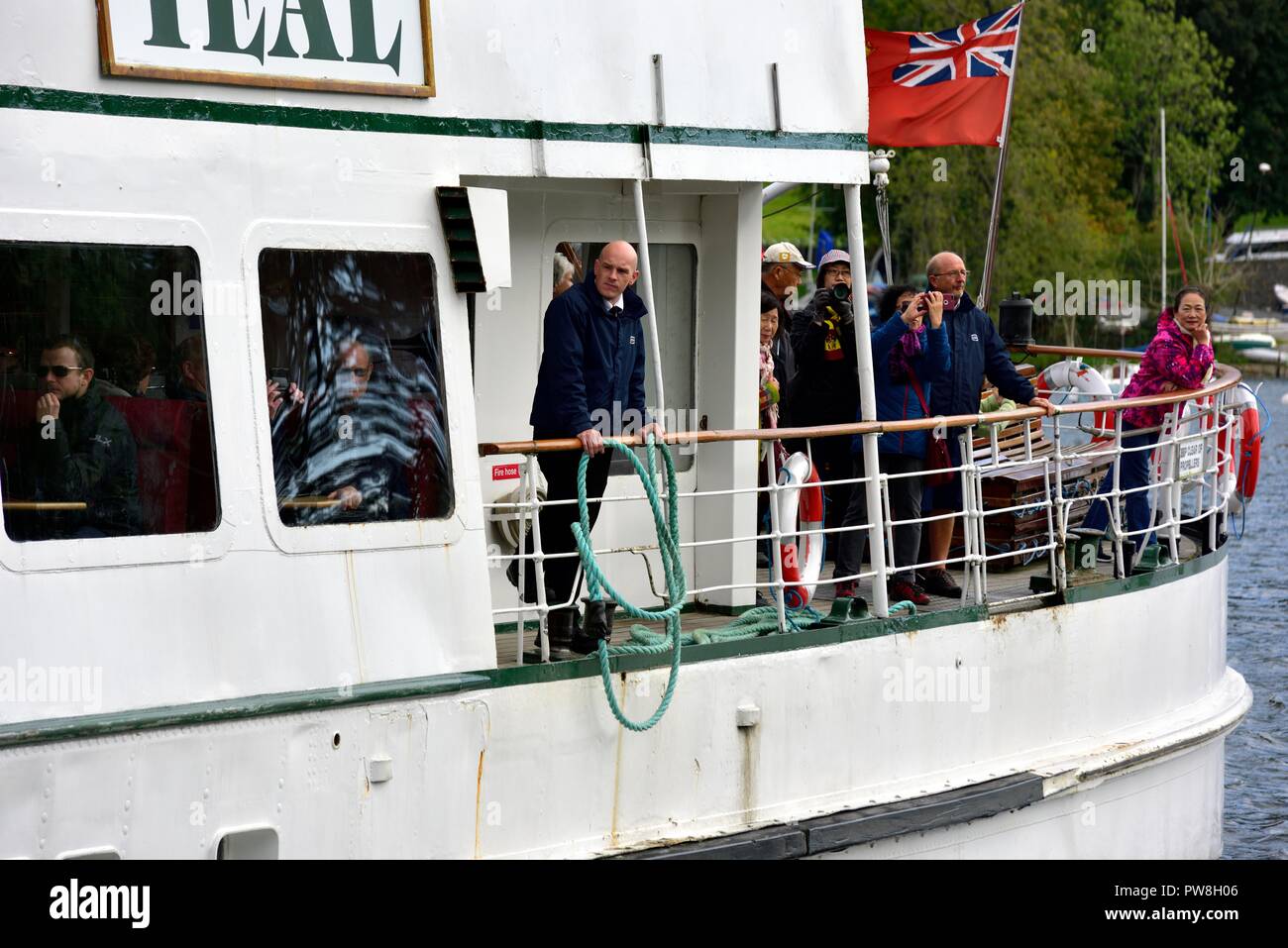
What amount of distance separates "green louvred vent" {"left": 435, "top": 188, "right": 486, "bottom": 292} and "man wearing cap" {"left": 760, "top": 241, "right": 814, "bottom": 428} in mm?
2874

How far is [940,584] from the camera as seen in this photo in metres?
8.59

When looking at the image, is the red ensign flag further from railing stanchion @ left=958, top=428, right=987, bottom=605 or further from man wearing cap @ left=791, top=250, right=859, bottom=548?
railing stanchion @ left=958, top=428, right=987, bottom=605

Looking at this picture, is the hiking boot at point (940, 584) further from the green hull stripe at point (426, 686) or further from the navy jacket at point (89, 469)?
the navy jacket at point (89, 469)

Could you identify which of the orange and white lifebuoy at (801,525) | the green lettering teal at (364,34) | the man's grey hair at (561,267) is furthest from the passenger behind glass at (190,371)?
the orange and white lifebuoy at (801,525)

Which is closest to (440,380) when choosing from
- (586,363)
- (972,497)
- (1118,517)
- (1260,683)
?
(586,363)

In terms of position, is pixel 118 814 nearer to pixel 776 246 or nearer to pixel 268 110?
pixel 268 110

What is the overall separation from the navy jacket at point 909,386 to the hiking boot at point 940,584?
627mm

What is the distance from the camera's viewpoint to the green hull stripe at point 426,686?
204 inches

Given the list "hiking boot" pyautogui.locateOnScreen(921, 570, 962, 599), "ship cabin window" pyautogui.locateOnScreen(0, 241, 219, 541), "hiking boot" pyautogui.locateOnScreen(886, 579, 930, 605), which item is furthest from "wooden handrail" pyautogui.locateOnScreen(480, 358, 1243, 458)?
"ship cabin window" pyautogui.locateOnScreen(0, 241, 219, 541)

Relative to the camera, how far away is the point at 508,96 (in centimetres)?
637

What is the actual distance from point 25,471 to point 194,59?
1425 mm

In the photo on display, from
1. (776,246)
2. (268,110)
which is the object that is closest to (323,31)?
(268,110)

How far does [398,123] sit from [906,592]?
355 cm

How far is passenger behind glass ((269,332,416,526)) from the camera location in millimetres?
5785
